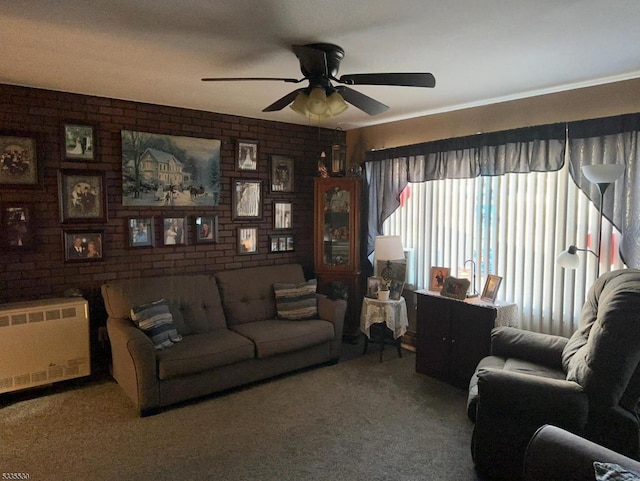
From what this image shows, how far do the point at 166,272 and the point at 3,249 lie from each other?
4.16ft

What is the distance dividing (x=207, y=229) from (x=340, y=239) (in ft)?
4.72

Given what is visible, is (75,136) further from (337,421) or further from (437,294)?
(437,294)

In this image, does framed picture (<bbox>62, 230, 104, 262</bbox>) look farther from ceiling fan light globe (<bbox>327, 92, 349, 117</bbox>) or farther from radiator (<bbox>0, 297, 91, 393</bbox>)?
ceiling fan light globe (<bbox>327, 92, 349, 117</bbox>)

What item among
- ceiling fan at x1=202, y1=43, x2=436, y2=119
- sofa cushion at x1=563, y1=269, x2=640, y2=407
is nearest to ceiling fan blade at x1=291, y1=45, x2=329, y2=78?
ceiling fan at x1=202, y1=43, x2=436, y2=119

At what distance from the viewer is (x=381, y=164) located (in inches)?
185

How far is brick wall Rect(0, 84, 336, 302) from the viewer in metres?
3.39

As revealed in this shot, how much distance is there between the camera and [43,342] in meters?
3.29

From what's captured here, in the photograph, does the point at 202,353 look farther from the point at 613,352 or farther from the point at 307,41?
the point at 613,352

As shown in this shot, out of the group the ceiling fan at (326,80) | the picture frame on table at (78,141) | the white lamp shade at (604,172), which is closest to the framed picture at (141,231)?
the picture frame on table at (78,141)

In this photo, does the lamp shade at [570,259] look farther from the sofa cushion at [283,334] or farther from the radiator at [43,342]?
the radiator at [43,342]

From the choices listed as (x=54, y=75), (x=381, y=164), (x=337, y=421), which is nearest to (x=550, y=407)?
(x=337, y=421)

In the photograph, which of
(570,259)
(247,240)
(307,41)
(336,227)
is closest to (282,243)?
(247,240)

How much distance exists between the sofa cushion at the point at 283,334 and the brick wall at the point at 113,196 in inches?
35.3

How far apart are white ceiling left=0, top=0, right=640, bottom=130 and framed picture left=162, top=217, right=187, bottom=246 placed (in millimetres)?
1148
